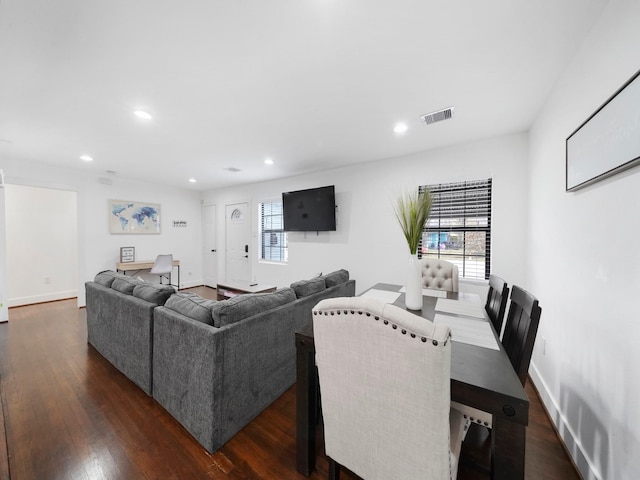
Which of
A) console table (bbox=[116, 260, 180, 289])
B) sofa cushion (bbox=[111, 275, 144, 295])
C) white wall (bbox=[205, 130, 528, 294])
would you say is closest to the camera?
sofa cushion (bbox=[111, 275, 144, 295])

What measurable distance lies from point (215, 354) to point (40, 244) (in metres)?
5.77

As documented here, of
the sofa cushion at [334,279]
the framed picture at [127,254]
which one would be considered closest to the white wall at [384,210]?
the sofa cushion at [334,279]

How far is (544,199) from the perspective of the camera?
2188 mm

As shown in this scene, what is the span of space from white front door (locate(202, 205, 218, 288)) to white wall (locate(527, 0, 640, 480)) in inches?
243

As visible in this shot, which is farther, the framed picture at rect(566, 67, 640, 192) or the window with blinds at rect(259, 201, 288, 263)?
the window with blinds at rect(259, 201, 288, 263)

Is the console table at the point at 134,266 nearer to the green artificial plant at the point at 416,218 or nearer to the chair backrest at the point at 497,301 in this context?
the green artificial plant at the point at 416,218

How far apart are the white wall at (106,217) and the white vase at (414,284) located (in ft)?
18.4

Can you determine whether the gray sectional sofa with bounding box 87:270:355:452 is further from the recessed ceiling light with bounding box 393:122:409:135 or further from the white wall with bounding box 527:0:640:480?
the recessed ceiling light with bounding box 393:122:409:135

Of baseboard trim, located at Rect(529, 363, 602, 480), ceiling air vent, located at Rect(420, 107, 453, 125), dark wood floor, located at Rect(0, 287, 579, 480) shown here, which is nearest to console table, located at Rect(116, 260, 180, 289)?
dark wood floor, located at Rect(0, 287, 579, 480)

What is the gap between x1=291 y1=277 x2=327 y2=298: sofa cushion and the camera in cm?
234

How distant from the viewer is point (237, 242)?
5805 millimetres

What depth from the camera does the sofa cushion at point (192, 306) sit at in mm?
1664

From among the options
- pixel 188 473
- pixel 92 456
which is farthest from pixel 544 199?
pixel 92 456

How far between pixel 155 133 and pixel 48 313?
3.79 meters
